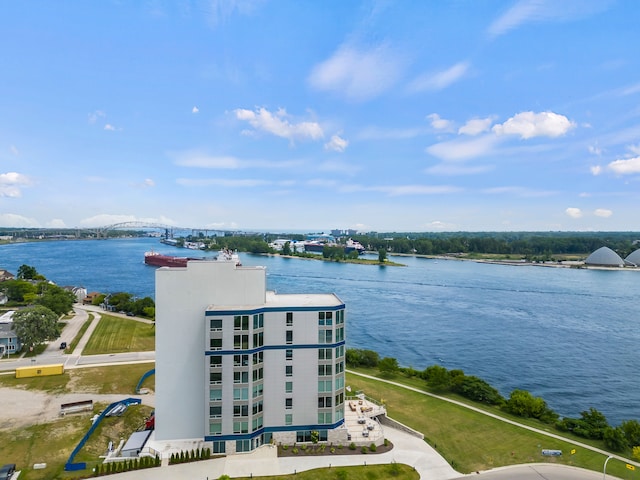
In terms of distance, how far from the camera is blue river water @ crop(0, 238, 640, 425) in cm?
4325

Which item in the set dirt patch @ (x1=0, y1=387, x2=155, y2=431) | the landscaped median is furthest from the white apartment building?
dirt patch @ (x1=0, y1=387, x2=155, y2=431)

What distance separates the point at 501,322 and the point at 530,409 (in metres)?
36.1

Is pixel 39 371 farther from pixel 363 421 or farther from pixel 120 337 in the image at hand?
pixel 363 421

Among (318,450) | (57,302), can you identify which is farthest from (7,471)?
(57,302)

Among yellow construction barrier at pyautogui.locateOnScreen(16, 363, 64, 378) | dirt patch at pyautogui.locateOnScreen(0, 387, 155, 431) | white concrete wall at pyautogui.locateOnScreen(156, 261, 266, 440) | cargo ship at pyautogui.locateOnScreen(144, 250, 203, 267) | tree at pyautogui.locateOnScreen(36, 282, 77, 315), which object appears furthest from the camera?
cargo ship at pyautogui.locateOnScreen(144, 250, 203, 267)

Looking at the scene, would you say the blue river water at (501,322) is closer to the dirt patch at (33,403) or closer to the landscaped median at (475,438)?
the landscaped median at (475,438)

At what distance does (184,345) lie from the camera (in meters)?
25.0

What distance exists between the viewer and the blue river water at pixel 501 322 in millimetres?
43250

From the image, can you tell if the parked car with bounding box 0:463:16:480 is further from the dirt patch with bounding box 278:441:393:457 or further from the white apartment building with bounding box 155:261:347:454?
the dirt patch with bounding box 278:441:393:457

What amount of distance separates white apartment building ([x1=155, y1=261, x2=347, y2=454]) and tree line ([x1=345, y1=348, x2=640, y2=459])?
15.0 meters

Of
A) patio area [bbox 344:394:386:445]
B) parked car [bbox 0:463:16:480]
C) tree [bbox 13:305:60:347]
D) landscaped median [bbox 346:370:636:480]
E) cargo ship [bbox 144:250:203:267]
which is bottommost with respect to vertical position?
landscaped median [bbox 346:370:636:480]

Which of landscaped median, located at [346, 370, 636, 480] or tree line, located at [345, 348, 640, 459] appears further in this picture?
tree line, located at [345, 348, 640, 459]

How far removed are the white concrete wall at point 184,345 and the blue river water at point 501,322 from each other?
1119 inches

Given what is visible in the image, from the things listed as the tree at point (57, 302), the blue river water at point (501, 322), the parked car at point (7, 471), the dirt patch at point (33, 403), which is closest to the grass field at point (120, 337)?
the tree at point (57, 302)
